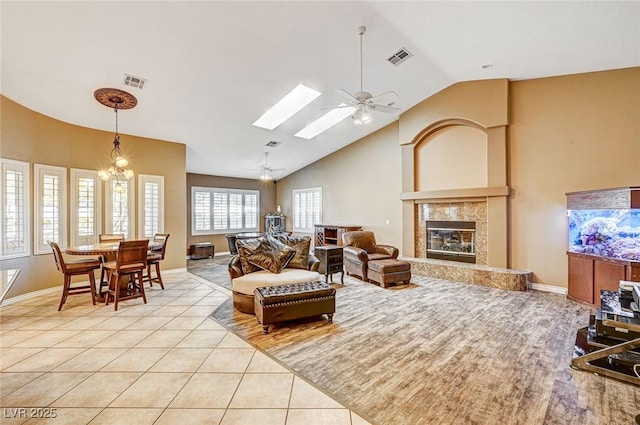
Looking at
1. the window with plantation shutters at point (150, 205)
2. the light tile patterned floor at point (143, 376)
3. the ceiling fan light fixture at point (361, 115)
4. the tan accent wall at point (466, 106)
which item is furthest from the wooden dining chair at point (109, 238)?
the tan accent wall at point (466, 106)

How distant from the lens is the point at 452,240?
21.0 feet

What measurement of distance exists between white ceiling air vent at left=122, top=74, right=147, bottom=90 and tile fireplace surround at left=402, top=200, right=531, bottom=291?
6180 millimetres

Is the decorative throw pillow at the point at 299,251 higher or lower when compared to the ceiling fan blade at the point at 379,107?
lower

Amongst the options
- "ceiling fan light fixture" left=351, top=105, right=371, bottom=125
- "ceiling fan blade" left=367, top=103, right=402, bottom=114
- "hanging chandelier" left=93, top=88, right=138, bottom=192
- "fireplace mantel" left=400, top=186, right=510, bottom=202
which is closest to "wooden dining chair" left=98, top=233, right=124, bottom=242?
"hanging chandelier" left=93, top=88, right=138, bottom=192

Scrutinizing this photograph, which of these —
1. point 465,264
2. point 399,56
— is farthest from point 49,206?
point 465,264

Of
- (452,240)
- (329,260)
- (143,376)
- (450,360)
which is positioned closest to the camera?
(143,376)

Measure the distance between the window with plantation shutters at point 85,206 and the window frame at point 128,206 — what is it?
0.33ft

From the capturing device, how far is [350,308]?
416 centimetres

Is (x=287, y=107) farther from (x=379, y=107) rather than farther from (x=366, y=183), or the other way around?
(x=366, y=183)

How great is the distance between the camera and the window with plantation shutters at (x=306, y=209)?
969 centimetres

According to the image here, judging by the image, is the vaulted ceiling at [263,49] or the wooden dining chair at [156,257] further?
the wooden dining chair at [156,257]

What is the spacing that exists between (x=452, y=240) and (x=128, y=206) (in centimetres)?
739

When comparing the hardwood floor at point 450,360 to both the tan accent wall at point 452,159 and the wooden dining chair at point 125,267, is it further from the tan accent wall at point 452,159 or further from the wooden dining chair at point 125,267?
the tan accent wall at point 452,159

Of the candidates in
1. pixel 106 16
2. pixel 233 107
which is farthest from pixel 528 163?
pixel 106 16
